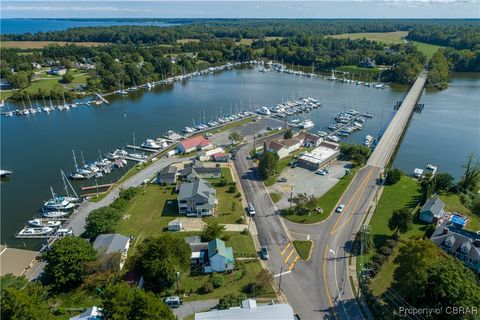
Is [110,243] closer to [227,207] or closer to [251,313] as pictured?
[227,207]

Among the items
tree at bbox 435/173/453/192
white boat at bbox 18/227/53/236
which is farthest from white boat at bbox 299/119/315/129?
white boat at bbox 18/227/53/236

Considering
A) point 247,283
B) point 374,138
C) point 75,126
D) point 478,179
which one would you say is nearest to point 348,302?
point 247,283

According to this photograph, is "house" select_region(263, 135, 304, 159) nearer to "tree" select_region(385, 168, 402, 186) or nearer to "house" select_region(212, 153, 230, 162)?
"house" select_region(212, 153, 230, 162)

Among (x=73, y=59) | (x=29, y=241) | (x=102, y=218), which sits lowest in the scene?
(x=29, y=241)

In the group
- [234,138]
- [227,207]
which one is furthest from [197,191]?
[234,138]

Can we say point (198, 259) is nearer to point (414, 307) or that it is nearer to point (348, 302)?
point (348, 302)

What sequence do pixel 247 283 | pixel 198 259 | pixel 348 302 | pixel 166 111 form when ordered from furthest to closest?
pixel 166 111 < pixel 198 259 < pixel 247 283 < pixel 348 302

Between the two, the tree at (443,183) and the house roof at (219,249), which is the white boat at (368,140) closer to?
the tree at (443,183)
